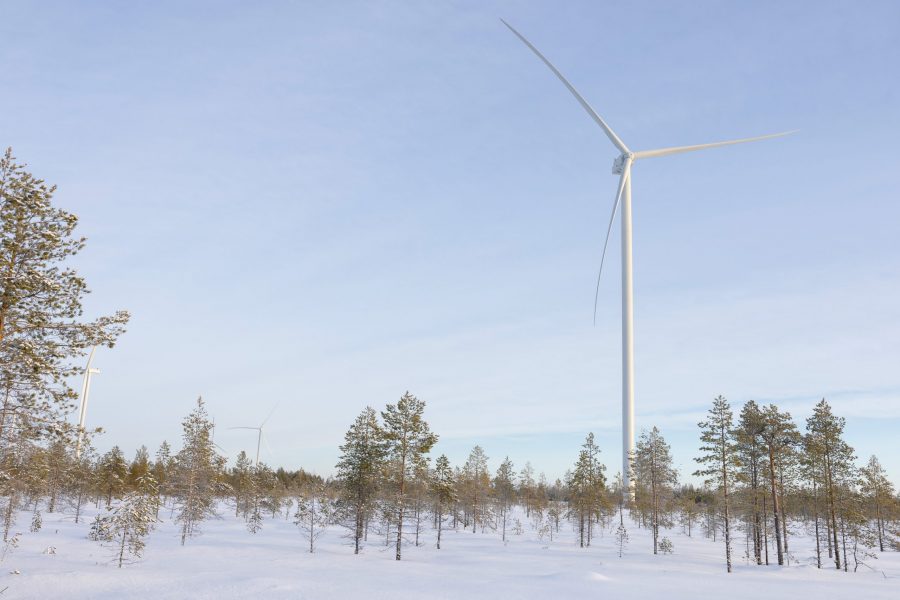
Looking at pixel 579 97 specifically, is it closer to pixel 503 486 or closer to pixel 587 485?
pixel 587 485

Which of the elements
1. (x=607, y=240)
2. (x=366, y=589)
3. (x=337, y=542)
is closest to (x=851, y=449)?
(x=607, y=240)

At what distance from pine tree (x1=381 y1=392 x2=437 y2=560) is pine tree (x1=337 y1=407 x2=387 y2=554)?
207cm

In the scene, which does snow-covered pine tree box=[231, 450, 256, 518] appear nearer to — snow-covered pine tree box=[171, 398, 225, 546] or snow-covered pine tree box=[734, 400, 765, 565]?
snow-covered pine tree box=[171, 398, 225, 546]

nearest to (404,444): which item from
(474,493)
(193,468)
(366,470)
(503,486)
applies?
(366,470)

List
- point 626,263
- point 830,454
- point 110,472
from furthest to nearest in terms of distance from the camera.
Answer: point 110,472, point 626,263, point 830,454

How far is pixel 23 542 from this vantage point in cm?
4753

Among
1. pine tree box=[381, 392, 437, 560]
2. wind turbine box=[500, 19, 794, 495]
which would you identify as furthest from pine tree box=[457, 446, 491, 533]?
pine tree box=[381, 392, 437, 560]

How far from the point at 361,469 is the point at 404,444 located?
728 centimetres

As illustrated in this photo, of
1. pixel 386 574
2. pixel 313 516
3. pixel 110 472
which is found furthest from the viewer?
pixel 110 472

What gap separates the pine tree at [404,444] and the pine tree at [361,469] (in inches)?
81.4

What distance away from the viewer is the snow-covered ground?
99.5 ft

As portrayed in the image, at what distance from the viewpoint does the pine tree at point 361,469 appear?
5275 cm

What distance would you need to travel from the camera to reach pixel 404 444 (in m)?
49.0

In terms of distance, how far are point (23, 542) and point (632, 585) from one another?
4596 cm
